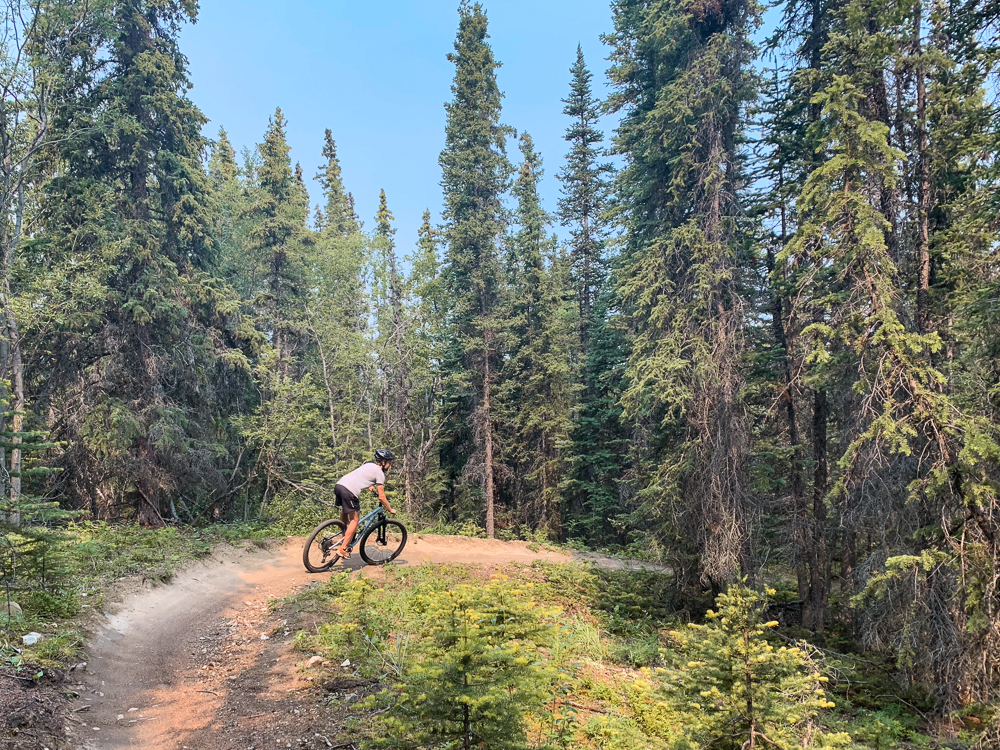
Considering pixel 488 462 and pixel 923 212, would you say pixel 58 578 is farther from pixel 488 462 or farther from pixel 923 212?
pixel 488 462

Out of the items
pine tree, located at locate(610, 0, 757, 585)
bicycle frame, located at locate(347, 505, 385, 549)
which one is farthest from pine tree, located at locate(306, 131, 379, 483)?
pine tree, located at locate(610, 0, 757, 585)

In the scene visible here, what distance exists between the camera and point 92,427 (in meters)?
14.0

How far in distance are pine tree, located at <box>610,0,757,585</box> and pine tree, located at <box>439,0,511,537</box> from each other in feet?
33.5

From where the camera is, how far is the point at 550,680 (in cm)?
439

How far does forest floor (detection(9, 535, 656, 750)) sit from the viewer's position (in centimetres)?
446

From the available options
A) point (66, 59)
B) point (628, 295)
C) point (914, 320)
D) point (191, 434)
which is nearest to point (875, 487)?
point (914, 320)

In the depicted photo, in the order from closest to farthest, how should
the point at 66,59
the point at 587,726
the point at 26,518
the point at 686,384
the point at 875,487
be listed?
the point at 587,726, the point at 26,518, the point at 875,487, the point at 686,384, the point at 66,59

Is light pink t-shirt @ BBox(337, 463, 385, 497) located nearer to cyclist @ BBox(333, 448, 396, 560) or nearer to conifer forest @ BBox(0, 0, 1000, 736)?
cyclist @ BBox(333, 448, 396, 560)

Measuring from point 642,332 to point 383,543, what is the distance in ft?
26.8

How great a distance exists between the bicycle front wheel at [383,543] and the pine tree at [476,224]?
12.2m

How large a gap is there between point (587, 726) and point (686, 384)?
845 centimetres

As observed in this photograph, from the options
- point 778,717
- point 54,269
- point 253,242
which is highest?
point 253,242

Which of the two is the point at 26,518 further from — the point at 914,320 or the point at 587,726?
the point at 914,320

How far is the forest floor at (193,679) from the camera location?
14.6 ft
